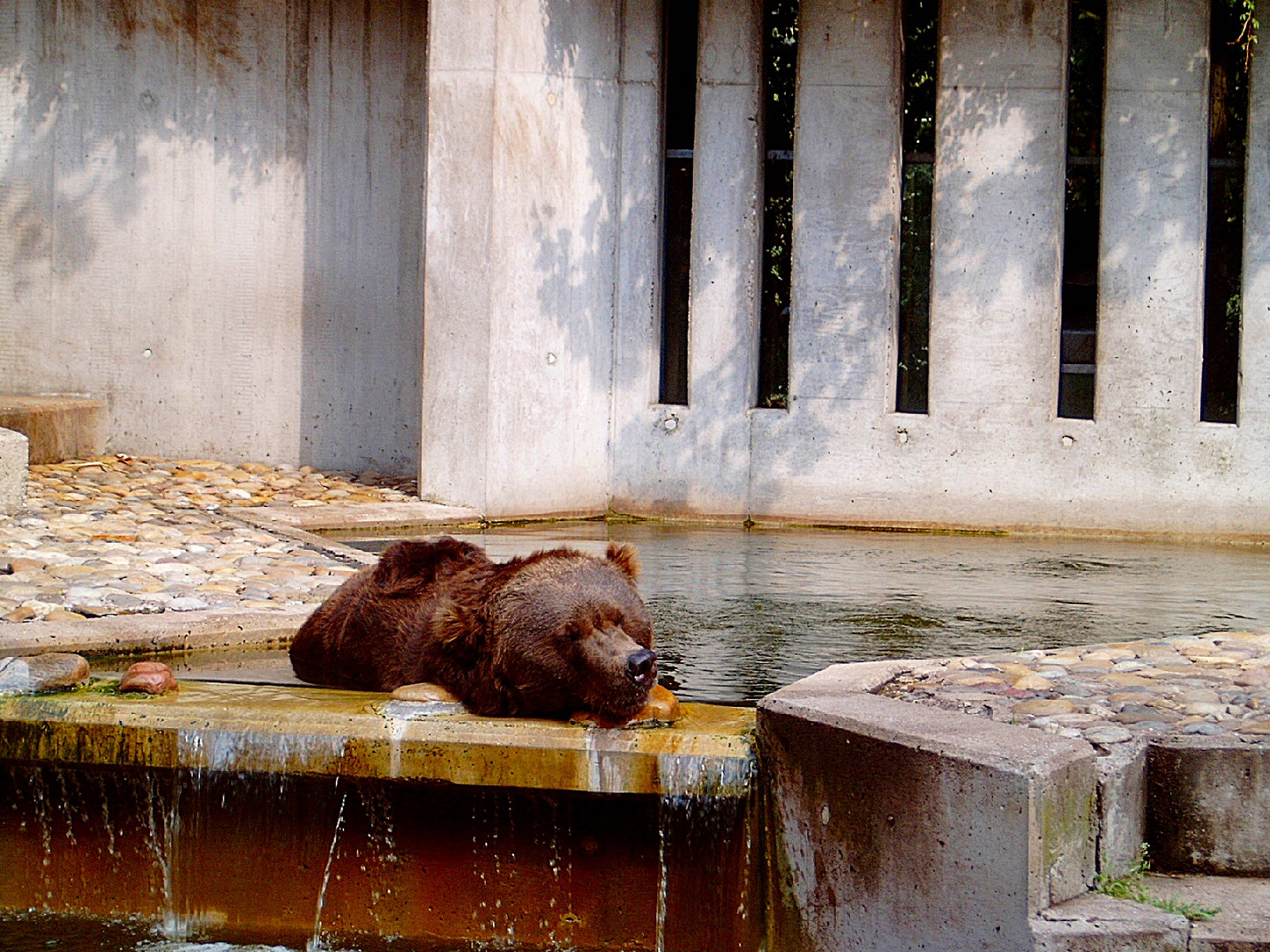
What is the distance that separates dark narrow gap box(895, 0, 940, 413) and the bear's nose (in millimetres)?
7529

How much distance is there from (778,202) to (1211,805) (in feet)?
27.5

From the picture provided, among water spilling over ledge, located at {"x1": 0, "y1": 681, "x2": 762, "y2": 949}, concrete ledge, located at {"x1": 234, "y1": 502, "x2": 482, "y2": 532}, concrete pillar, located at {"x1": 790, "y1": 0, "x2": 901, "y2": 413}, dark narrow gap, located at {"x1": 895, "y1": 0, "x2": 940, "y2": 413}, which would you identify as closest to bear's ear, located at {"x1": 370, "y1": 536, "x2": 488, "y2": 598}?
water spilling over ledge, located at {"x1": 0, "y1": 681, "x2": 762, "y2": 949}

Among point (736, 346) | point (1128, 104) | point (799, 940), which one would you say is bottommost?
point (799, 940)

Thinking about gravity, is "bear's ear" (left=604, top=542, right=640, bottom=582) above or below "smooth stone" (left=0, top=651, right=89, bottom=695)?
above

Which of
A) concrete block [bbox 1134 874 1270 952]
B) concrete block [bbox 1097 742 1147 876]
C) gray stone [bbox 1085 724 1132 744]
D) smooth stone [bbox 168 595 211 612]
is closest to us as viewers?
concrete block [bbox 1134 874 1270 952]

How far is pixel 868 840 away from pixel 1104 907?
498 millimetres

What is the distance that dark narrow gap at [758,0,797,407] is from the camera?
34.9 ft

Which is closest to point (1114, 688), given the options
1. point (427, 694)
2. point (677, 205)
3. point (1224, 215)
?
point (427, 694)

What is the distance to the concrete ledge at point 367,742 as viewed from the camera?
3.53m

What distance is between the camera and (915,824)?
10.2 ft

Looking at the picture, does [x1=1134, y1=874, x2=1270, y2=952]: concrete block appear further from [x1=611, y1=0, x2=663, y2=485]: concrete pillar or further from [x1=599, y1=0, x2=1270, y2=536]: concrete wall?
[x1=611, y1=0, x2=663, y2=485]: concrete pillar

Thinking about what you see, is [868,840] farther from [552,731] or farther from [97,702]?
[97,702]

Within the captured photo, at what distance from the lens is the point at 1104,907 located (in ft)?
9.77

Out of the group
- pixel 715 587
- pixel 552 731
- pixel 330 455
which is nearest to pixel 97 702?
pixel 552 731
